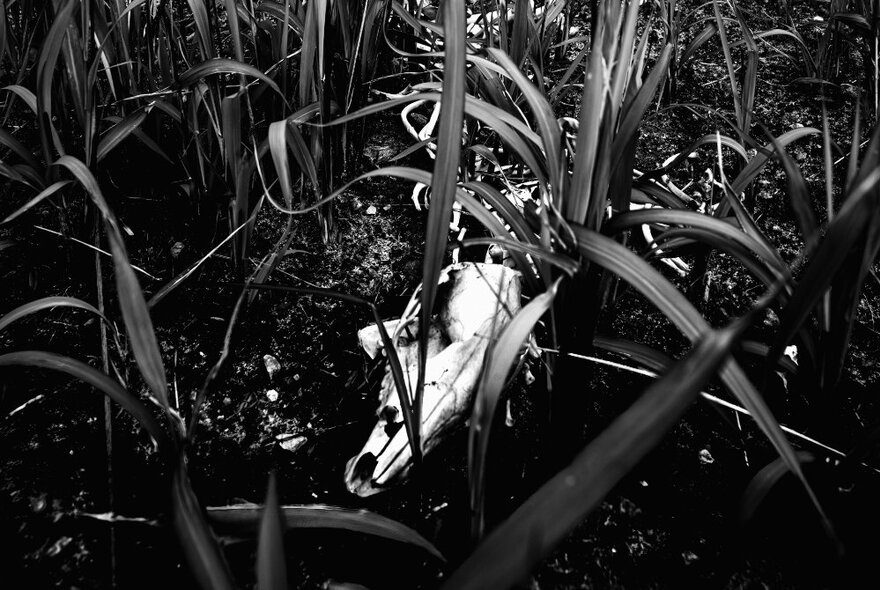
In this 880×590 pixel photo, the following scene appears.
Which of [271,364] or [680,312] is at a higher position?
[680,312]

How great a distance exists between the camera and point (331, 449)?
669mm

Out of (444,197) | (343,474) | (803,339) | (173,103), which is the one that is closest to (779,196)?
(803,339)

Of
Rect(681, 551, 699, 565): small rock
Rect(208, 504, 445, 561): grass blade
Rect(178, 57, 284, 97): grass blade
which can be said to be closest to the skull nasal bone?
Rect(208, 504, 445, 561): grass blade

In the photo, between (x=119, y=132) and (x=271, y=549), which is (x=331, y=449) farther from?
(x=119, y=132)

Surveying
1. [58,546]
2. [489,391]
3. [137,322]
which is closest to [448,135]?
[489,391]

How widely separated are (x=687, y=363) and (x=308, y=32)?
0.75m

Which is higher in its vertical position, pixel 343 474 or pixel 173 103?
pixel 173 103

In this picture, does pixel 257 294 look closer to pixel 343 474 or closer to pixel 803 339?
pixel 343 474

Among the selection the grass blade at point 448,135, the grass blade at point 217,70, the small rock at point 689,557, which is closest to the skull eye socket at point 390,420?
the grass blade at point 448,135

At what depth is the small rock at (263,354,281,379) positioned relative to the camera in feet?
2.47

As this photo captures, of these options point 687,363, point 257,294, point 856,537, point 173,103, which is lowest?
point 856,537

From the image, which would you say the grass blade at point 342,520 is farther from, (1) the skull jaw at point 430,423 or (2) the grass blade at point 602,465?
(2) the grass blade at point 602,465

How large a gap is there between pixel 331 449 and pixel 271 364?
17 centimetres

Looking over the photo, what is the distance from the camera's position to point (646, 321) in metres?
0.81
